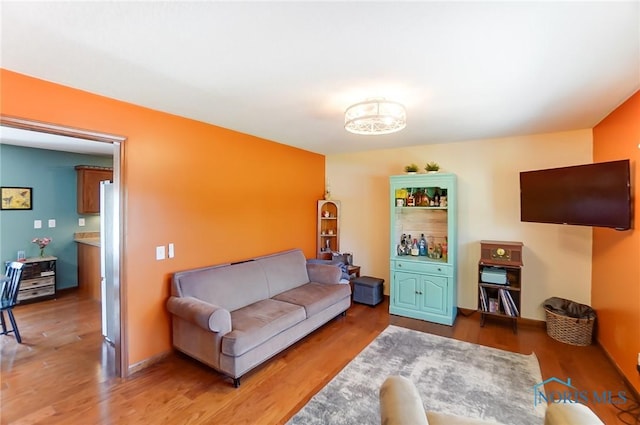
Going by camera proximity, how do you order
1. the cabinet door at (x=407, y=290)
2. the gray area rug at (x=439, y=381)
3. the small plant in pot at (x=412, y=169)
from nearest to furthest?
the gray area rug at (x=439, y=381) < the cabinet door at (x=407, y=290) < the small plant in pot at (x=412, y=169)

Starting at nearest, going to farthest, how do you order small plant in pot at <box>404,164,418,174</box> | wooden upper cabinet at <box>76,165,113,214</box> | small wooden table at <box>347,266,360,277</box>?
small plant in pot at <box>404,164,418,174</box> → small wooden table at <box>347,266,360,277</box> → wooden upper cabinet at <box>76,165,113,214</box>

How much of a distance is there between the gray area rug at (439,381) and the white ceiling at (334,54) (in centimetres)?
241

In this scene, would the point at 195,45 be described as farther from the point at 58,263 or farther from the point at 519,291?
the point at 58,263

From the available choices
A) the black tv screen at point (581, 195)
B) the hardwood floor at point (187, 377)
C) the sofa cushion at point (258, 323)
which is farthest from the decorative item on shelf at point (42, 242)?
the black tv screen at point (581, 195)

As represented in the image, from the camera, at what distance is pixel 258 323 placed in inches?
105

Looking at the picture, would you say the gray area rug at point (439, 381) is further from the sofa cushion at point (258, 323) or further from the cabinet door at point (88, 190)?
the cabinet door at point (88, 190)

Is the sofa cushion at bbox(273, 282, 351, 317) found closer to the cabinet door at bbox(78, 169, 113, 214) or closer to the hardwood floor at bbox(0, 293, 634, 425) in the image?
the hardwood floor at bbox(0, 293, 634, 425)

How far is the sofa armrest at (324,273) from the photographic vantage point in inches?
160

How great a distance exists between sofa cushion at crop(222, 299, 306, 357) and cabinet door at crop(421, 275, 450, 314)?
177 cm

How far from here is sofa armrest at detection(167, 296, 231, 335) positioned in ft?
7.95

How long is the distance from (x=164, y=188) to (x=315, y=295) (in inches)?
80.2

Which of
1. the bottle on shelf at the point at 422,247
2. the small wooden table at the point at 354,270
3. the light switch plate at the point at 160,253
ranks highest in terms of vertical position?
Result: the light switch plate at the point at 160,253

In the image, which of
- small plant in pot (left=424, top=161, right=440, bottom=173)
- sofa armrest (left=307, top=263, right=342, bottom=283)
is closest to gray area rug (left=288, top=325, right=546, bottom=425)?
sofa armrest (left=307, top=263, right=342, bottom=283)

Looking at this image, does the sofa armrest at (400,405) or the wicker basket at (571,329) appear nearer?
the sofa armrest at (400,405)
